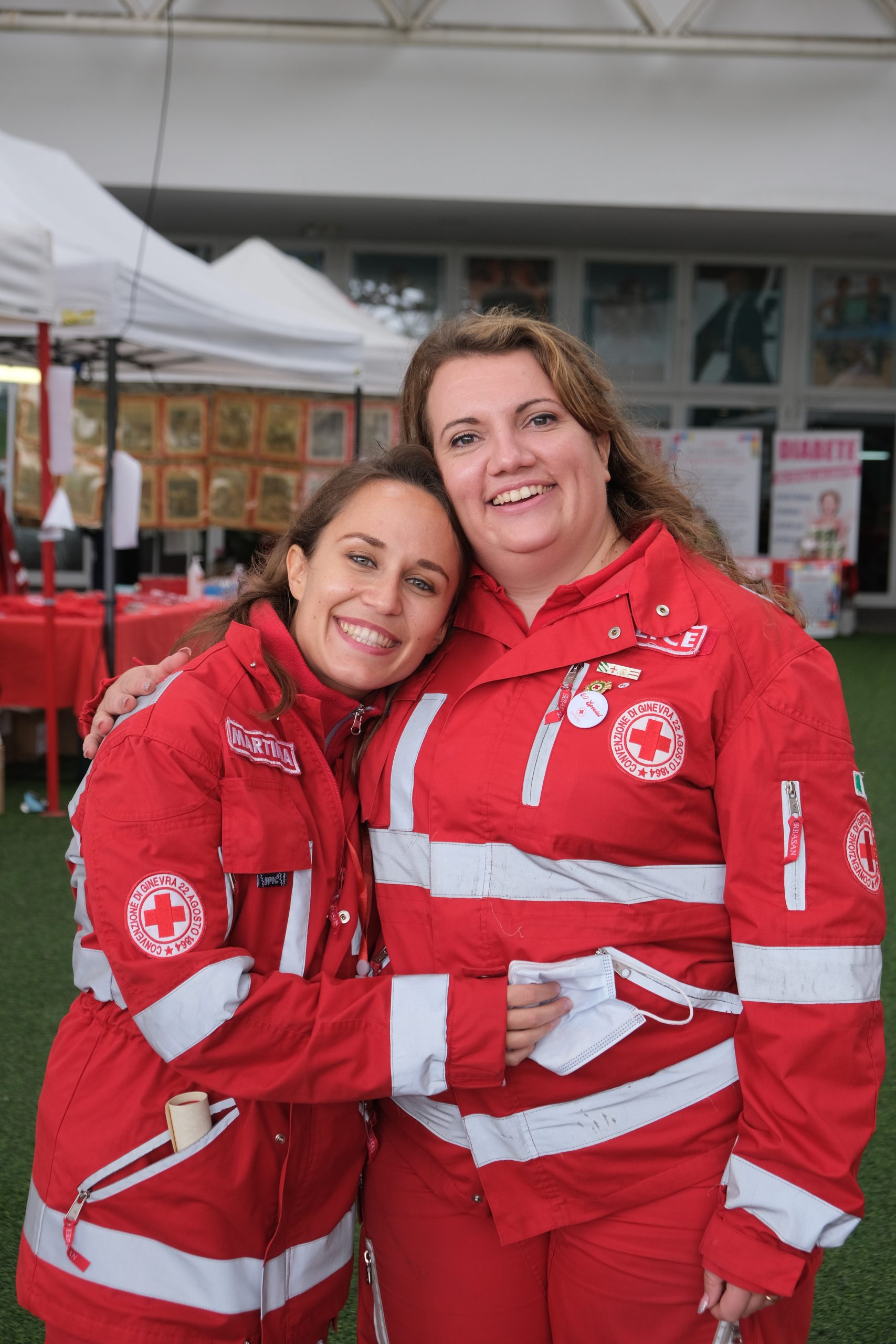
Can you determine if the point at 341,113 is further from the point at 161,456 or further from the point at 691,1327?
the point at 691,1327

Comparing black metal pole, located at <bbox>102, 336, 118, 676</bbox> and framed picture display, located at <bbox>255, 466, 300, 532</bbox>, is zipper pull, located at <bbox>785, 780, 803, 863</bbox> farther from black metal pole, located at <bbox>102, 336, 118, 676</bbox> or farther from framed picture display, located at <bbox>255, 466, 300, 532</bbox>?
framed picture display, located at <bbox>255, 466, 300, 532</bbox>

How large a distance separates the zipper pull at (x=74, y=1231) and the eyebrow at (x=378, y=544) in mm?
912

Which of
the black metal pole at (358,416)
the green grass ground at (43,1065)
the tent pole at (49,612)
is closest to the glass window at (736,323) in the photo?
the black metal pole at (358,416)

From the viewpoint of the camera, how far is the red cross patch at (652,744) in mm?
1388

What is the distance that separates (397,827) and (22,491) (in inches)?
303

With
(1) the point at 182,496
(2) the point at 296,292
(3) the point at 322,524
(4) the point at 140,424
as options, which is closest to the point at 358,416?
(2) the point at 296,292

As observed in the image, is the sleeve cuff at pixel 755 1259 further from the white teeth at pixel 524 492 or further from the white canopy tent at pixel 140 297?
the white canopy tent at pixel 140 297

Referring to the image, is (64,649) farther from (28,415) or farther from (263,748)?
(263,748)

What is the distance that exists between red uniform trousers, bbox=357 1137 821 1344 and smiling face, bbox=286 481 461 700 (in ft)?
2.24

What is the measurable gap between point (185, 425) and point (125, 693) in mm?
8956

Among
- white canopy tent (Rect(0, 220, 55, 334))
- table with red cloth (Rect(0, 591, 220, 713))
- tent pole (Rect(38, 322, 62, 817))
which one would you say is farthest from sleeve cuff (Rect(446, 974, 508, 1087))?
table with red cloth (Rect(0, 591, 220, 713))

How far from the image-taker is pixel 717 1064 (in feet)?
4.71

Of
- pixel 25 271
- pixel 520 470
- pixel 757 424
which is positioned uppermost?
pixel 757 424

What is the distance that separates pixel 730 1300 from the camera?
1343 millimetres
